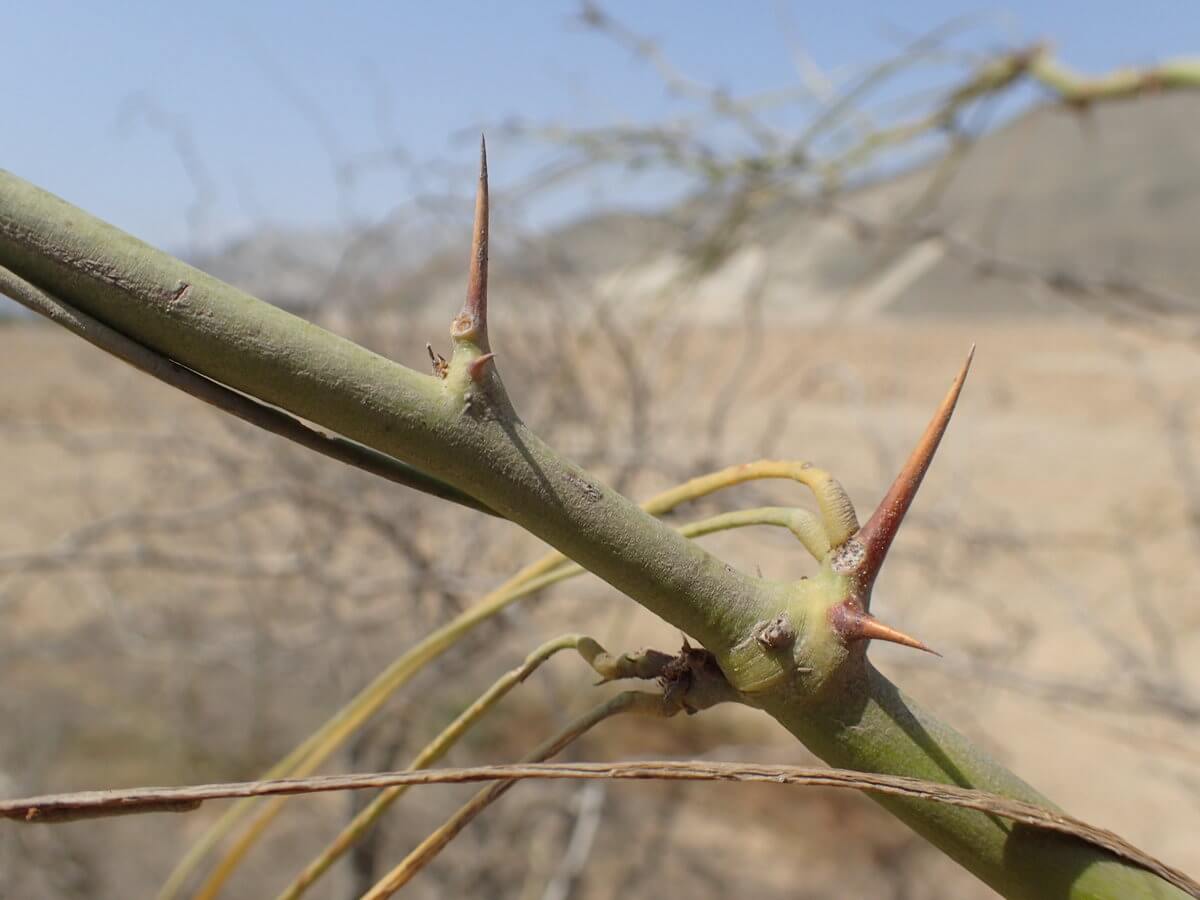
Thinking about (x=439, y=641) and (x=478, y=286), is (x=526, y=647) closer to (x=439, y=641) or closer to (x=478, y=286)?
(x=439, y=641)

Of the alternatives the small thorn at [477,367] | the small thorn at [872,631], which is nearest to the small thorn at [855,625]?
the small thorn at [872,631]

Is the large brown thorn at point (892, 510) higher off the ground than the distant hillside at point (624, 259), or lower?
lower

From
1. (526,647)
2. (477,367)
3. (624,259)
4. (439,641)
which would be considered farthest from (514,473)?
(624,259)

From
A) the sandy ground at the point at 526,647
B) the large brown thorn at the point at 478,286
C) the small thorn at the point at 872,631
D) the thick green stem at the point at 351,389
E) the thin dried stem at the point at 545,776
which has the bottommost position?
the thin dried stem at the point at 545,776

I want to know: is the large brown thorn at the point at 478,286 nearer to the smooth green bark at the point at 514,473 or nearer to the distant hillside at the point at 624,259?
the smooth green bark at the point at 514,473

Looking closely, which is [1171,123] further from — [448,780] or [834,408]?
[448,780]

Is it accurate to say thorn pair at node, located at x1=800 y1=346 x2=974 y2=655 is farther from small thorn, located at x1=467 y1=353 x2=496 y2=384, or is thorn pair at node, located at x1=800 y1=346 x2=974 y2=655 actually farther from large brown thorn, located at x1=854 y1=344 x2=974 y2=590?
small thorn, located at x1=467 y1=353 x2=496 y2=384

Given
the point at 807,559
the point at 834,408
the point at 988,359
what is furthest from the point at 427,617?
the point at 988,359

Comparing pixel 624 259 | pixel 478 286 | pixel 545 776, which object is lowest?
pixel 545 776
